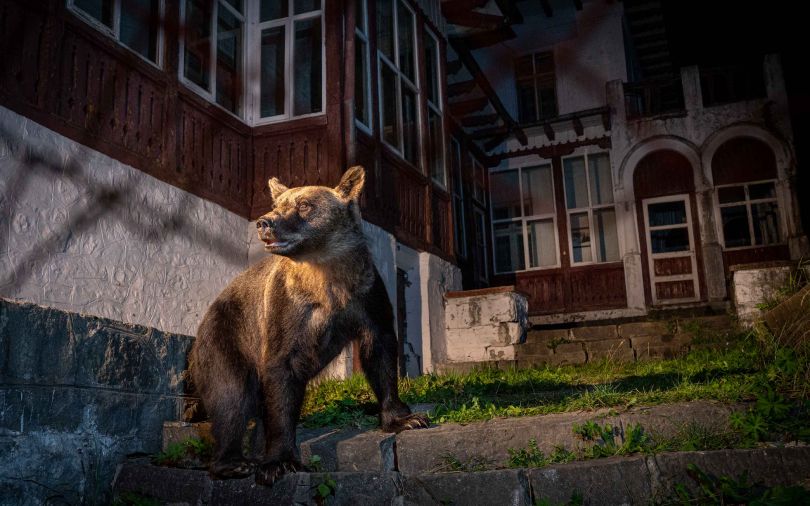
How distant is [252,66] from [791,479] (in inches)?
296

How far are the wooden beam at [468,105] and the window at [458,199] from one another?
991 millimetres

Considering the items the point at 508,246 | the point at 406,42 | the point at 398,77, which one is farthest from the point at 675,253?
the point at 398,77

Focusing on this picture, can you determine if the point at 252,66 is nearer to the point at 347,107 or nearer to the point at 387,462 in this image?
the point at 347,107

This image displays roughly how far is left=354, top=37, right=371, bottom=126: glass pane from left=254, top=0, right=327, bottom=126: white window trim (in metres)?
0.54

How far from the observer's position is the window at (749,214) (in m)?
14.4

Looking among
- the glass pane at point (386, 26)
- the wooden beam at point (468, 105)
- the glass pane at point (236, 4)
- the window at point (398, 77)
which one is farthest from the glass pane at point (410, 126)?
the wooden beam at point (468, 105)

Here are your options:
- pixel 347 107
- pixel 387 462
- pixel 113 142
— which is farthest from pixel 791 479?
pixel 347 107

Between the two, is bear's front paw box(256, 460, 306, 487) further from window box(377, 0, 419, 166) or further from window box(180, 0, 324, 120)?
window box(377, 0, 419, 166)

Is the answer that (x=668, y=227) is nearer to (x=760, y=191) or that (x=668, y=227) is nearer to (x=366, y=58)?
(x=760, y=191)

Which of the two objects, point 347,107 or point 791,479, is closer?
point 791,479

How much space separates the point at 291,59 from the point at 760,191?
11.1 metres

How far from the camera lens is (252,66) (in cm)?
866

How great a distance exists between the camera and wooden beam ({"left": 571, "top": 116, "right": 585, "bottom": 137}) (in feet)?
51.3

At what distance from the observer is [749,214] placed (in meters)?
14.5
